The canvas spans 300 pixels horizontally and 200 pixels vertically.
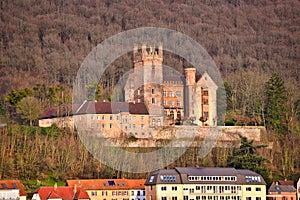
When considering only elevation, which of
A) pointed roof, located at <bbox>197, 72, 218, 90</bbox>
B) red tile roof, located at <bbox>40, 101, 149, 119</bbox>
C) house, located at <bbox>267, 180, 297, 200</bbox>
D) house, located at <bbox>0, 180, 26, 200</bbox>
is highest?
pointed roof, located at <bbox>197, 72, 218, 90</bbox>

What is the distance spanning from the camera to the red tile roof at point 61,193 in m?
69.9

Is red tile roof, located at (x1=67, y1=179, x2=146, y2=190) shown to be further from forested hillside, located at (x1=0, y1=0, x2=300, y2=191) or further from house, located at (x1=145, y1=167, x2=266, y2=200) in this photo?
forested hillside, located at (x1=0, y1=0, x2=300, y2=191)

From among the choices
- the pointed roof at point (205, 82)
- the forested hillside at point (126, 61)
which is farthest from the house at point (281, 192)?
the pointed roof at point (205, 82)

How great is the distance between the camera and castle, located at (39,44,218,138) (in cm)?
8800

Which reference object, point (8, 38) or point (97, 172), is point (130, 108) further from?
point (8, 38)

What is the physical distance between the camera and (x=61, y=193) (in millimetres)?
70688

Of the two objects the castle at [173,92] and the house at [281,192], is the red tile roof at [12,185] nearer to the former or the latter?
the house at [281,192]

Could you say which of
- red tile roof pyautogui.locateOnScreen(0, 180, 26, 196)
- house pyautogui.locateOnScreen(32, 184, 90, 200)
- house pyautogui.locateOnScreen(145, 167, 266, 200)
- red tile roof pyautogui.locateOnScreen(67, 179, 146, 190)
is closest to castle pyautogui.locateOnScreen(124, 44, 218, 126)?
red tile roof pyautogui.locateOnScreen(67, 179, 146, 190)

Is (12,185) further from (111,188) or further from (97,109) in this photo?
(97,109)

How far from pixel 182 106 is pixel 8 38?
50.9 m

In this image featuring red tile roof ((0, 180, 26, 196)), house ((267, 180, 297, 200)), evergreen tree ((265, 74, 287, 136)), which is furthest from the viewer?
evergreen tree ((265, 74, 287, 136))

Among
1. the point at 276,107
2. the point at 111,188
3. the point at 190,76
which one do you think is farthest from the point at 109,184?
the point at 276,107

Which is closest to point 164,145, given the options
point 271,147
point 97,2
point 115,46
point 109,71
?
point 271,147

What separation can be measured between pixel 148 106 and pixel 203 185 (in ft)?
66.1
